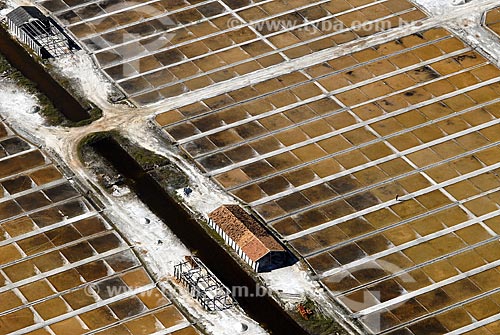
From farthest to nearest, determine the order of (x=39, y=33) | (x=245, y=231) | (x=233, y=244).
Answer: (x=39, y=33), (x=233, y=244), (x=245, y=231)

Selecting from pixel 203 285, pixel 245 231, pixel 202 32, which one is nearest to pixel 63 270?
pixel 203 285

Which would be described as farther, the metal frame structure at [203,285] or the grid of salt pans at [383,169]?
the grid of salt pans at [383,169]

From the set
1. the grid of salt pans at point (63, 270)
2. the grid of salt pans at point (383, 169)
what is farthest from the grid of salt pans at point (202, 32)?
the grid of salt pans at point (63, 270)

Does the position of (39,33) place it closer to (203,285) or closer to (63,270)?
(63,270)

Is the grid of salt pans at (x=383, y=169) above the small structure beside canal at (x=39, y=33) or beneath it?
beneath

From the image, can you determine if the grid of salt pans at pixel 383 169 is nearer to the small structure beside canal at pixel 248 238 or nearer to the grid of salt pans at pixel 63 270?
the small structure beside canal at pixel 248 238

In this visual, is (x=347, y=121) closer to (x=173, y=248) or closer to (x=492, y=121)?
(x=492, y=121)

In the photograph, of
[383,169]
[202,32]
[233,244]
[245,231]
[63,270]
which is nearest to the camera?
[63,270]

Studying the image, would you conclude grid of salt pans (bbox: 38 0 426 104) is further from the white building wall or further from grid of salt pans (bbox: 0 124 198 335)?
the white building wall
